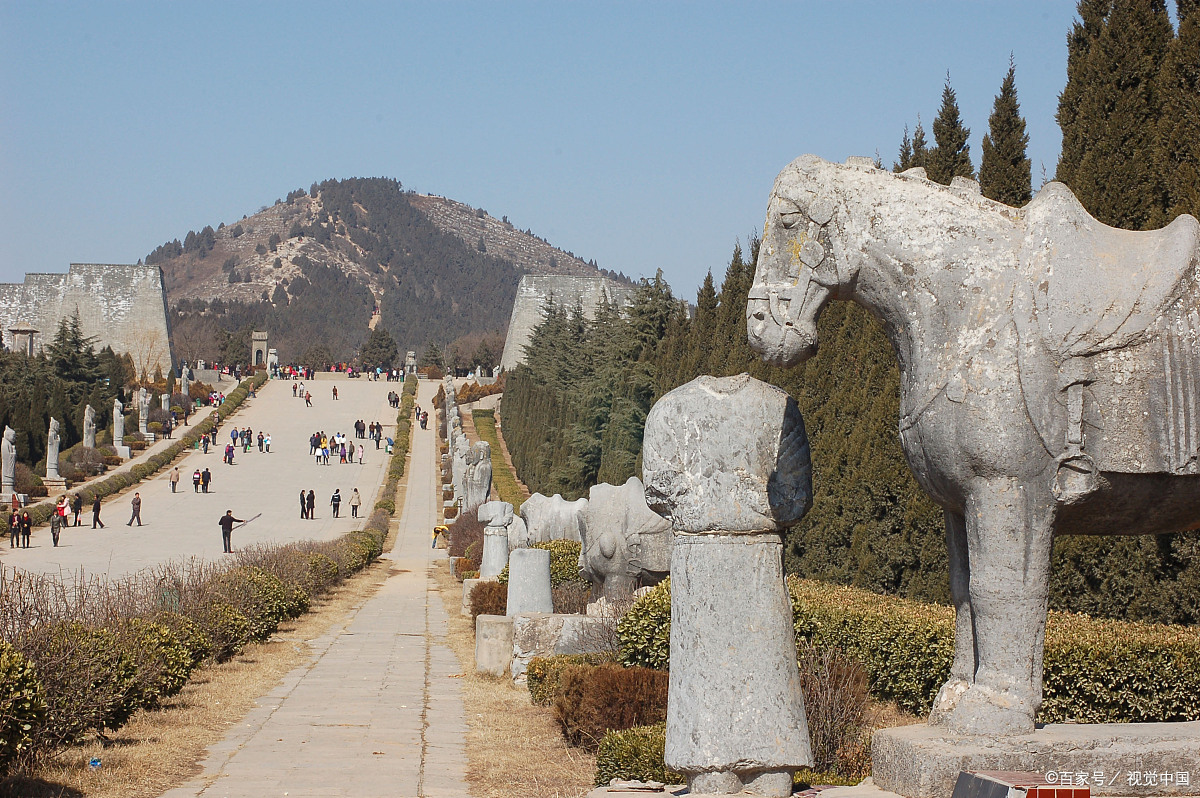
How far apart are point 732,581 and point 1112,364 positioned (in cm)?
183

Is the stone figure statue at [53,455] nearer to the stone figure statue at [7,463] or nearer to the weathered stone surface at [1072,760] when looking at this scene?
the stone figure statue at [7,463]

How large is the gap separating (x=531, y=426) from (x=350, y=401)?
91.9 feet

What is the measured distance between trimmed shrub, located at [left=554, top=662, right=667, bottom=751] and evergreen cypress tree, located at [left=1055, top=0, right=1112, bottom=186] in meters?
7.42

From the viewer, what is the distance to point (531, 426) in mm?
50094

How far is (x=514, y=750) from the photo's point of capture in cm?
945

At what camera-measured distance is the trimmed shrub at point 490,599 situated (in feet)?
59.5

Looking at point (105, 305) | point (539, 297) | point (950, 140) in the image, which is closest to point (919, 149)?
point (950, 140)

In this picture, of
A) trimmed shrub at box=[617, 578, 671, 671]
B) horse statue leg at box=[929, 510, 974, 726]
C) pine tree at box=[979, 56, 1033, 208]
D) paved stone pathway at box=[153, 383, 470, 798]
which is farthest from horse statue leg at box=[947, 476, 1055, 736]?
pine tree at box=[979, 56, 1033, 208]

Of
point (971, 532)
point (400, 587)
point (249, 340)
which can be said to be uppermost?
point (249, 340)

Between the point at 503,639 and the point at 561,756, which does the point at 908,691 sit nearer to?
the point at 561,756

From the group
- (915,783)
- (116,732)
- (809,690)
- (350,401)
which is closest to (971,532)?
(915,783)

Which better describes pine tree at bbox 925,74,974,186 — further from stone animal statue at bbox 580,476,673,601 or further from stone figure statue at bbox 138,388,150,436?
stone figure statue at bbox 138,388,150,436

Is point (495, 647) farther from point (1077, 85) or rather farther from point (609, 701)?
point (1077, 85)

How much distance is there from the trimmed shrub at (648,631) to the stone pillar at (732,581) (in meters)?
4.18
